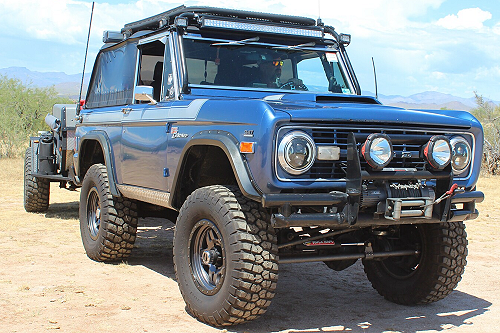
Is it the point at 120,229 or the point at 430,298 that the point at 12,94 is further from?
the point at 430,298

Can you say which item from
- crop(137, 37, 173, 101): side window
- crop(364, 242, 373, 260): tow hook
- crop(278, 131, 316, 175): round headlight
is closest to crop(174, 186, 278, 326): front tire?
crop(278, 131, 316, 175): round headlight

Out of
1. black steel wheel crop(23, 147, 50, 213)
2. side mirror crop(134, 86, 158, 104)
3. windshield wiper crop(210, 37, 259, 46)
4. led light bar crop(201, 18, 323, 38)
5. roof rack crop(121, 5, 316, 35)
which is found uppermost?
roof rack crop(121, 5, 316, 35)

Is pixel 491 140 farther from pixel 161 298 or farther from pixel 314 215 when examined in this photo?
pixel 314 215

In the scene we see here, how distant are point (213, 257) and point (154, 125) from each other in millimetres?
1547

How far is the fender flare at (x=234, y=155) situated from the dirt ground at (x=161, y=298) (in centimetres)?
103

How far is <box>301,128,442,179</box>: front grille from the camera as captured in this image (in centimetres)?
405

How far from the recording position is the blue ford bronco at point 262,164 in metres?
3.99

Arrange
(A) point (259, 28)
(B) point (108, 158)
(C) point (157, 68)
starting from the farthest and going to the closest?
(B) point (108, 158)
(C) point (157, 68)
(A) point (259, 28)

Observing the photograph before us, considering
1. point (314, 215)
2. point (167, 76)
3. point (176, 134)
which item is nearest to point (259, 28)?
point (167, 76)

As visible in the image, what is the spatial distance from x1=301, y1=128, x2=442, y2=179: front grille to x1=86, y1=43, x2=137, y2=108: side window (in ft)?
9.05

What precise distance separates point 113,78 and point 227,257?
3452 mm

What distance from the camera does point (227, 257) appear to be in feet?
13.4

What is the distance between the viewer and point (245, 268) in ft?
13.0

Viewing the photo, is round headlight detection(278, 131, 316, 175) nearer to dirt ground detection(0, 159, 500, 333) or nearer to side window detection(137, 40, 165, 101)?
dirt ground detection(0, 159, 500, 333)
